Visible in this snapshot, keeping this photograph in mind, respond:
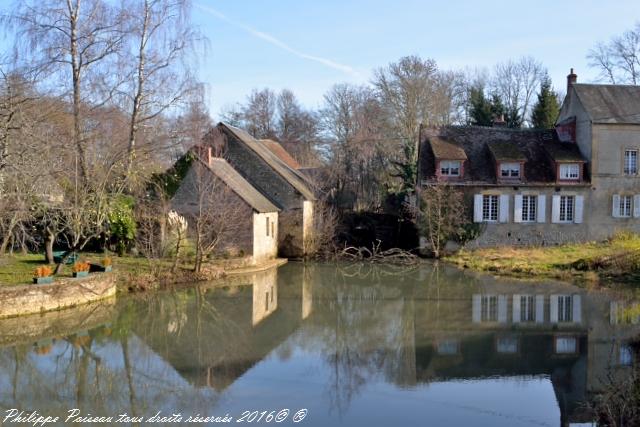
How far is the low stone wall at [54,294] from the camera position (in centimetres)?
1469

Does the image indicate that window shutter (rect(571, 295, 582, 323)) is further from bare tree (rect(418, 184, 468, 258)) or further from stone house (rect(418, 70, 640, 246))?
stone house (rect(418, 70, 640, 246))

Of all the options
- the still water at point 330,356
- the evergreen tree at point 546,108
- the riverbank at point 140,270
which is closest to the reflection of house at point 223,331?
the still water at point 330,356

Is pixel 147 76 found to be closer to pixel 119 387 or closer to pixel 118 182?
pixel 118 182

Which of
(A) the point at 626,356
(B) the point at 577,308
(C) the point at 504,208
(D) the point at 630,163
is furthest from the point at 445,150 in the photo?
(A) the point at 626,356

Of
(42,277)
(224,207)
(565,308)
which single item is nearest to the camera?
(42,277)

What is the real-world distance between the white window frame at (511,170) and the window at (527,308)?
11633 millimetres

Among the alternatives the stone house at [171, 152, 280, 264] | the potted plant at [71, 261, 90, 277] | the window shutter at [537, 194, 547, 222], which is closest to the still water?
the potted plant at [71, 261, 90, 277]

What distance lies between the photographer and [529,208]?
1144 inches

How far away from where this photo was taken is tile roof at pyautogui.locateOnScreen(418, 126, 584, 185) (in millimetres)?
29391

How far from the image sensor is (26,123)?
1473 centimetres

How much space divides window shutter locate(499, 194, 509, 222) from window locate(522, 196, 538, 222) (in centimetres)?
81

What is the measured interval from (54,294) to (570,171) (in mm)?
23266

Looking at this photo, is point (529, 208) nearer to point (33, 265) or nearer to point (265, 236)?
point (265, 236)

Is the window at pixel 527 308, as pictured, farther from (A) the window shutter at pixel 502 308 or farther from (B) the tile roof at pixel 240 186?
(B) the tile roof at pixel 240 186
